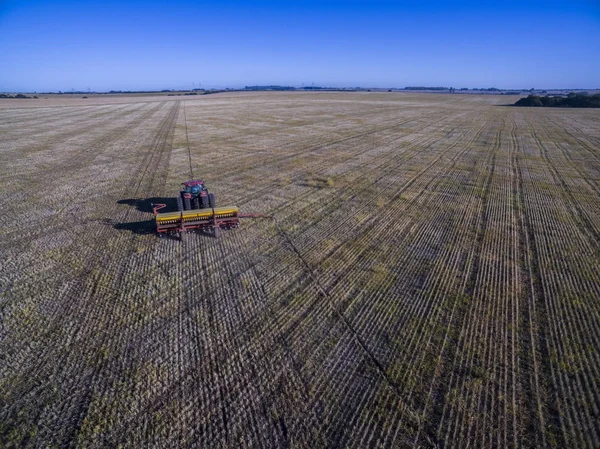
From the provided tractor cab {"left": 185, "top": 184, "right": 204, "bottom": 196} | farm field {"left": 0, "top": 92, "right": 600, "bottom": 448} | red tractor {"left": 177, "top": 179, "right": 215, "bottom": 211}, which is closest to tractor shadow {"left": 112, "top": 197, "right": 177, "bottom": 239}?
farm field {"left": 0, "top": 92, "right": 600, "bottom": 448}

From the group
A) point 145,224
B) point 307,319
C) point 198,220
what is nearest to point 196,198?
point 198,220

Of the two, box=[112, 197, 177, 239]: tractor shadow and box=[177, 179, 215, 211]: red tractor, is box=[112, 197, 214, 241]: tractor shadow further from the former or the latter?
box=[177, 179, 215, 211]: red tractor

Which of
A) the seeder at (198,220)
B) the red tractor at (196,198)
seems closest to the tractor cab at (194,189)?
the red tractor at (196,198)

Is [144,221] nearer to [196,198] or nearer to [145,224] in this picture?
[145,224]

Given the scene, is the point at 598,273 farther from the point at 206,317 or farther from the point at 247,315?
the point at 206,317

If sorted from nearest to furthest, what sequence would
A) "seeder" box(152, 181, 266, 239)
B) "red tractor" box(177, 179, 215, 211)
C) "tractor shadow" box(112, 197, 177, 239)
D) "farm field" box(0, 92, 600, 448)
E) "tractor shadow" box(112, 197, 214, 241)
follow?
"farm field" box(0, 92, 600, 448) → "seeder" box(152, 181, 266, 239) → "tractor shadow" box(112, 197, 214, 241) → "tractor shadow" box(112, 197, 177, 239) → "red tractor" box(177, 179, 215, 211)

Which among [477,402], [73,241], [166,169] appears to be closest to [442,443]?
[477,402]
